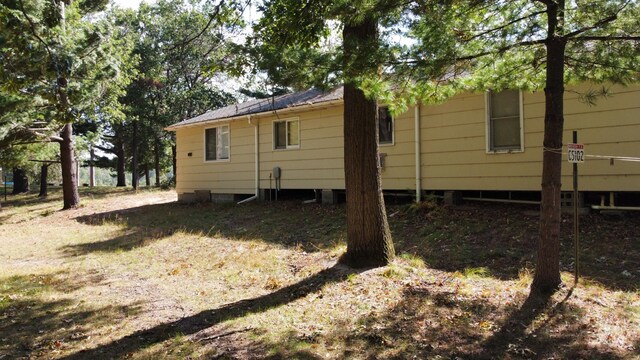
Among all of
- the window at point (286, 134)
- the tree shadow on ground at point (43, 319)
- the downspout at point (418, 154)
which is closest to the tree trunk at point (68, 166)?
the window at point (286, 134)

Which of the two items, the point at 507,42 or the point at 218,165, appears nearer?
the point at 507,42

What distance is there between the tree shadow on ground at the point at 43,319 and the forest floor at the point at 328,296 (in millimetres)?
24

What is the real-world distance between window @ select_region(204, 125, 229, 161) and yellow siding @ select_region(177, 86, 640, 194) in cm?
36

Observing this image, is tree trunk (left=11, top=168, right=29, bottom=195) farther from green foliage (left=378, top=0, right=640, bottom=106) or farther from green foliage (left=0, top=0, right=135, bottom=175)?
green foliage (left=378, top=0, right=640, bottom=106)

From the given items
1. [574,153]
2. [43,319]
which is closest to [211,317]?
Result: [43,319]

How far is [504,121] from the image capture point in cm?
977

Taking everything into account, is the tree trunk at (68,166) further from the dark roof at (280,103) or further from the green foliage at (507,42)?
the green foliage at (507,42)

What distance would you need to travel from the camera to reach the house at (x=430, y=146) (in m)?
8.41

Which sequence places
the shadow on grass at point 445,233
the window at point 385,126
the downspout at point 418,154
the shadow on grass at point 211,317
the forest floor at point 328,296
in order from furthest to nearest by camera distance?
1. the window at point 385,126
2. the downspout at point 418,154
3. the shadow on grass at point 445,233
4. the shadow on grass at point 211,317
5. the forest floor at point 328,296

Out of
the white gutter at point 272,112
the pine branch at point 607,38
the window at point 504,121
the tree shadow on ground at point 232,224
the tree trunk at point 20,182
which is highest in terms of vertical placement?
the white gutter at point 272,112

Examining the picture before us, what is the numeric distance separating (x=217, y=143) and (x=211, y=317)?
11859 mm

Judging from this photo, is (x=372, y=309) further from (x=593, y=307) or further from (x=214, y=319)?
(x=593, y=307)

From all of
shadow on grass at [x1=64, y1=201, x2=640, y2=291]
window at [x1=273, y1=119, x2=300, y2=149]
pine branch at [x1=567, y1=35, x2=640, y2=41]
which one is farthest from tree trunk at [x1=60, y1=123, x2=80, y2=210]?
pine branch at [x1=567, y1=35, x2=640, y2=41]

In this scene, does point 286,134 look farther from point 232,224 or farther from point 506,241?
point 506,241
